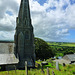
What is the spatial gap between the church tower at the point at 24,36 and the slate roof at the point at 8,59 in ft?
4.20

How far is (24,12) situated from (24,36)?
6.19 meters

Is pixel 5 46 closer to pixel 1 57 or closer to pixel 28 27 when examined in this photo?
pixel 1 57

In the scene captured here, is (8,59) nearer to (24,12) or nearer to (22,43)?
(22,43)

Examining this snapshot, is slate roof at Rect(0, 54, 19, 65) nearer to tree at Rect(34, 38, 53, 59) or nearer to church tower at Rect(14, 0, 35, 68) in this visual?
church tower at Rect(14, 0, 35, 68)

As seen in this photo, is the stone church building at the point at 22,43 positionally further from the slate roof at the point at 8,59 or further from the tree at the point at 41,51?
the tree at the point at 41,51

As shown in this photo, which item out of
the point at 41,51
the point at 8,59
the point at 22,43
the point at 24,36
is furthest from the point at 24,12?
the point at 41,51

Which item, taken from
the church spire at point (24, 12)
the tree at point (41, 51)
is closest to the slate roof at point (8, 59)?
the church spire at point (24, 12)

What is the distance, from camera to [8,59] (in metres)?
19.5

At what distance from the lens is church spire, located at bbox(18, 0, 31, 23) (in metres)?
22.2

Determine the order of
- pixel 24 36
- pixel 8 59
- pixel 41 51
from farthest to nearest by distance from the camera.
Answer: pixel 41 51 < pixel 24 36 < pixel 8 59

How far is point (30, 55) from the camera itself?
72.0ft

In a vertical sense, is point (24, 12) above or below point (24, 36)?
above

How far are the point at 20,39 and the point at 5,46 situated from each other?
168 inches

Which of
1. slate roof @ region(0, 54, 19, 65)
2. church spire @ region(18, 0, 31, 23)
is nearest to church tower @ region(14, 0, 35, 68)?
church spire @ region(18, 0, 31, 23)
